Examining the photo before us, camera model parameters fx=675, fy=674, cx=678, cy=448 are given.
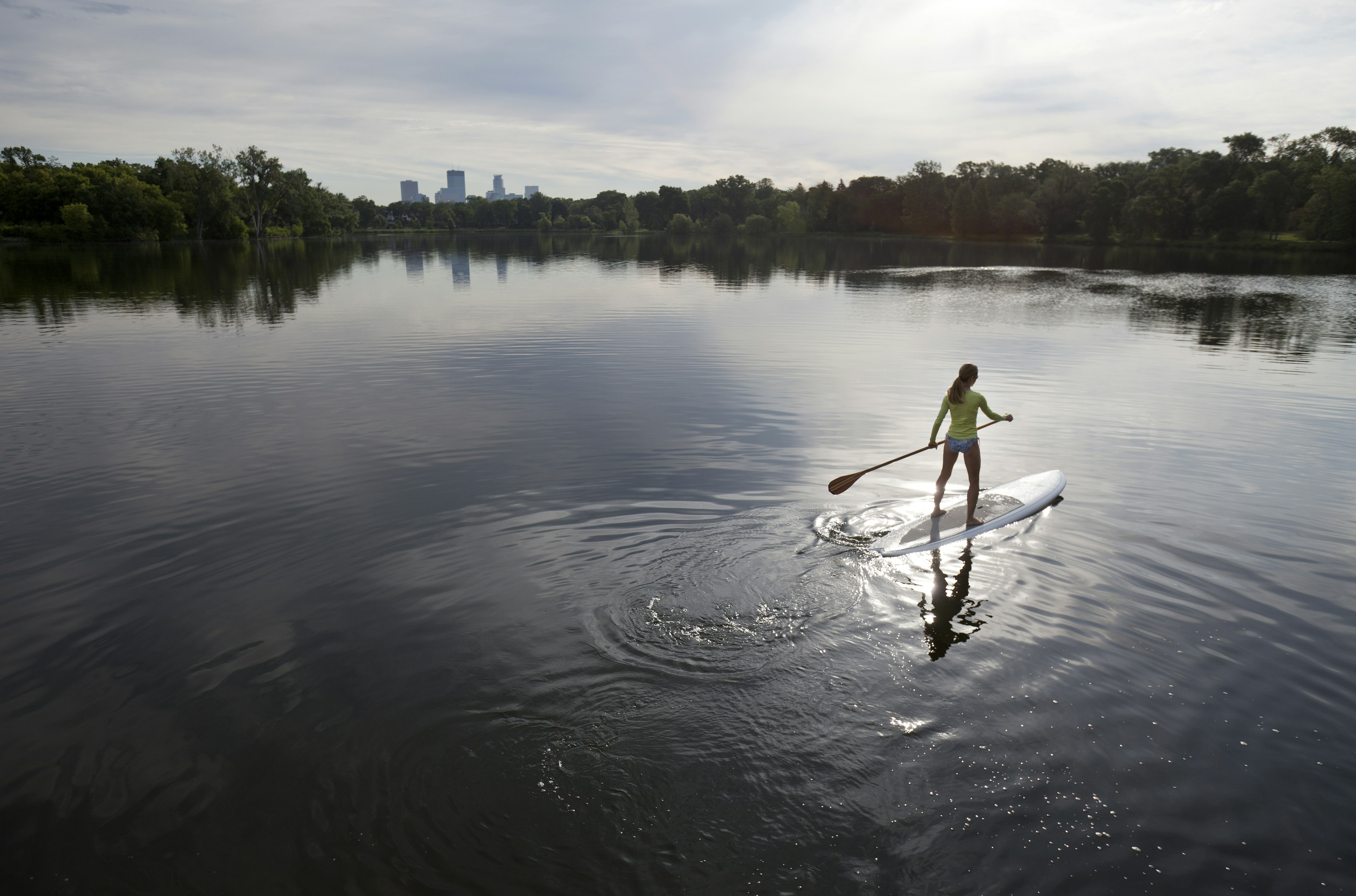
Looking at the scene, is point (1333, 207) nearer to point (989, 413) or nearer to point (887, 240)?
point (887, 240)

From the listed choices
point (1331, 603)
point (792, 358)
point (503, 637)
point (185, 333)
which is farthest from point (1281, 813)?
point (185, 333)

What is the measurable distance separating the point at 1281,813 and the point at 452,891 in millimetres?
6051

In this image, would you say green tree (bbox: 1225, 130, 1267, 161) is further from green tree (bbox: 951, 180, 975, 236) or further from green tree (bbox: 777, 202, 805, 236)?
green tree (bbox: 777, 202, 805, 236)

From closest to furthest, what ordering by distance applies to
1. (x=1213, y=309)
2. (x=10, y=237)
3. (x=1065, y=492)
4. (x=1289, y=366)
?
1. (x=1065, y=492)
2. (x=1289, y=366)
3. (x=1213, y=309)
4. (x=10, y=237)

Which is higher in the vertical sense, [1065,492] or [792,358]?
[792,358]

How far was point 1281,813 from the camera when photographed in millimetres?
5055

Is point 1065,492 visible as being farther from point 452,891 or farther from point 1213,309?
point 1213,309

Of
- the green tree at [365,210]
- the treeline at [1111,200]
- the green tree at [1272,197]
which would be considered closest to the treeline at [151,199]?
the green tree at [365,210]

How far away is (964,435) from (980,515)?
47.6 inches

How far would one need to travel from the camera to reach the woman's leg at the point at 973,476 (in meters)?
10.0

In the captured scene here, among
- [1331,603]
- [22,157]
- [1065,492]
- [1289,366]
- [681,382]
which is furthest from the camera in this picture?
[22,157]

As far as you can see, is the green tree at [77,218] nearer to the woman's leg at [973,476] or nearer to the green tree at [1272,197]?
the woman's leg at [973,476]

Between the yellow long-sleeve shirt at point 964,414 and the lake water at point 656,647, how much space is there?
1.45m

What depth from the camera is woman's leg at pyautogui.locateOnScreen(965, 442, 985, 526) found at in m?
10.0
